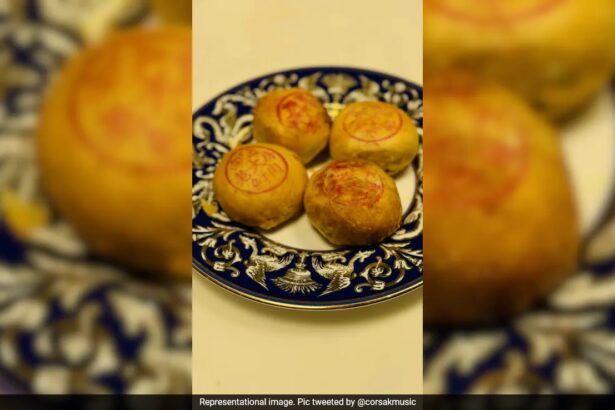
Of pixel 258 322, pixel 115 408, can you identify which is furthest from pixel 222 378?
pixel 115 408

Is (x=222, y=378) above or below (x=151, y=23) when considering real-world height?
below

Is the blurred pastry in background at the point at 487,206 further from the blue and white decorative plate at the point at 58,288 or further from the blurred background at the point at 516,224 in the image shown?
the blue and white decorative plate at the point at 58,288

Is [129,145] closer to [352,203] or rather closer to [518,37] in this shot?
[352,203]

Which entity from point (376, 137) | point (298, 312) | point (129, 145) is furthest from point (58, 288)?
point (376, 137)

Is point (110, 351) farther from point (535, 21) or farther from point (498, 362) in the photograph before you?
point (535, 21)

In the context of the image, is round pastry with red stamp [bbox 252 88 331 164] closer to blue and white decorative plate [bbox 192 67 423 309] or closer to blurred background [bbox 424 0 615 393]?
blue and white decorative plate [bbox 192 67 423 309]
